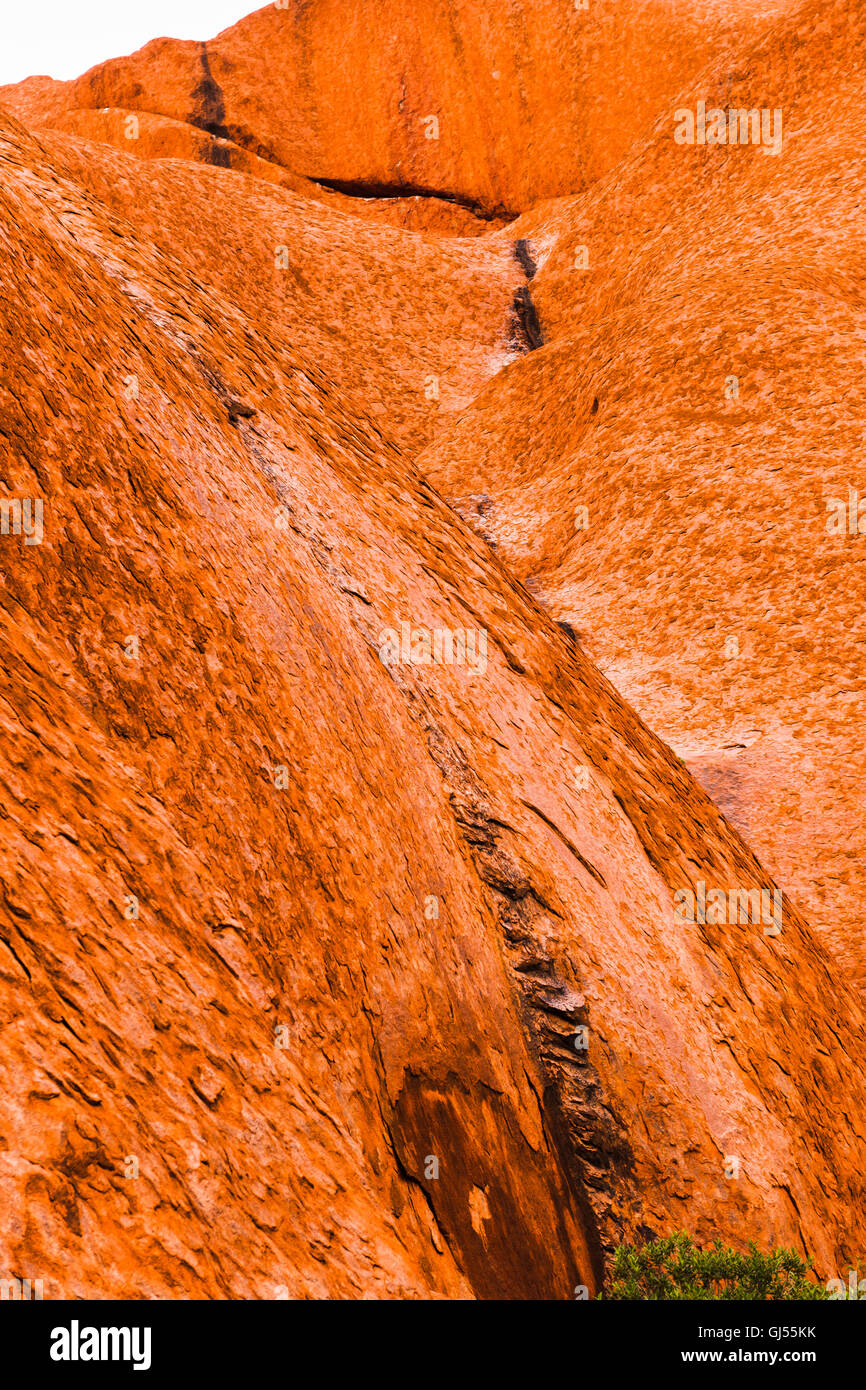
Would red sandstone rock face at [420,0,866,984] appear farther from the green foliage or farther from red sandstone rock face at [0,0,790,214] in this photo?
red sandstone rock face at [0,0,790,214]

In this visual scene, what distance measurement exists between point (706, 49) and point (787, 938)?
2502 inches

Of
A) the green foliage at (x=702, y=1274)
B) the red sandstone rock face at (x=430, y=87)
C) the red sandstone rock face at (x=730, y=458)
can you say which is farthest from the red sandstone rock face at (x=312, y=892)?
the red sandstone rock face at (x=430, y=87)

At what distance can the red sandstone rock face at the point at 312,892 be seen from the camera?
7.57m

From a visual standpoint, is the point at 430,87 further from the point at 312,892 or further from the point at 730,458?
the point at 312,892

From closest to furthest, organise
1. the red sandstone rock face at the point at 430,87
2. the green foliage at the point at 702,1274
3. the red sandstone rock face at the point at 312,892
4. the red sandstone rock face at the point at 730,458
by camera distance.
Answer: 1. the red sandstone rock face at the point at 312,892
2. the green foliage at the point at 702,1274
3. the red sandstone rock face at the point at 730,458
4. the red sandstone rock face at the point at 430,87

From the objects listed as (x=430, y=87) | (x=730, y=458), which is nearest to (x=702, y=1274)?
(x=730, y=458)

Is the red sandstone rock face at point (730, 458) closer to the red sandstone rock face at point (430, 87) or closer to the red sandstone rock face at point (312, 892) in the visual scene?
the red sandstone rock face at point (312, 892)

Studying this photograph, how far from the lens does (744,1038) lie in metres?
13.8

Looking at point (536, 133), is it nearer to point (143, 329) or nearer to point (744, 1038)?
point (143, 329)

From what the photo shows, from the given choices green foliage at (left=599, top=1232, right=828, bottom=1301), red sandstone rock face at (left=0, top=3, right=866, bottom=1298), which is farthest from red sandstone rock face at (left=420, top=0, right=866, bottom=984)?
green foliage at (left=599, top=1232, right=828, bottom=1301)

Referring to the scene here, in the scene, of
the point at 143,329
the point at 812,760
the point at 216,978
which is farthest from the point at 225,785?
the point at 812,760

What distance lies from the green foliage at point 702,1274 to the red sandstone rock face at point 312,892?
21.7 inches

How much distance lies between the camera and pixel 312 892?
1056 cm

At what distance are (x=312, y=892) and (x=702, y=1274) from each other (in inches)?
227
